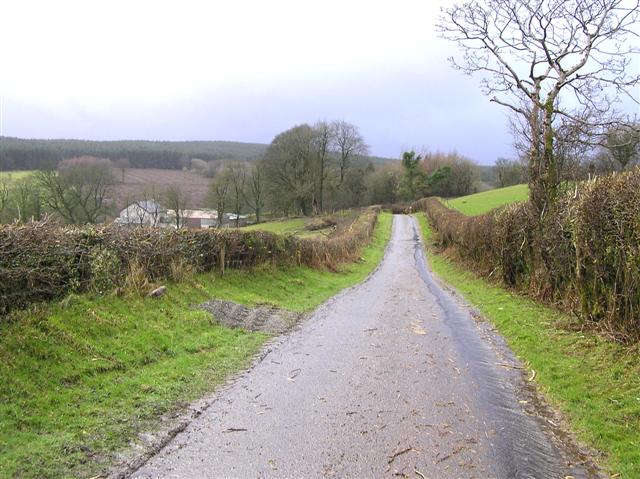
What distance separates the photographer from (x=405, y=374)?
7.15 m

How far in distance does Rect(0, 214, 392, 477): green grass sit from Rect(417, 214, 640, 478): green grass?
15.0ft

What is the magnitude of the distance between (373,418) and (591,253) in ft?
17.7

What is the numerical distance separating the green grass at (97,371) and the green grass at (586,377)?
4.56m

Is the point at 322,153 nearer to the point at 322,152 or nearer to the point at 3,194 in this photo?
the point at 322,152

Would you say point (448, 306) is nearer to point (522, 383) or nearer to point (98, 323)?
point (522, 383)

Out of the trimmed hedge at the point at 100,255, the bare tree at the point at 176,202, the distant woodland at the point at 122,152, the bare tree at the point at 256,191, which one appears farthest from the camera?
the bare tree at the point at 256,191

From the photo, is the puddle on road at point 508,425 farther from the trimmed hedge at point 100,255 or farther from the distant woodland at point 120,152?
the distant woodland at point 120,152

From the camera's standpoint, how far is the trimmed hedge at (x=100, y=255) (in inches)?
282

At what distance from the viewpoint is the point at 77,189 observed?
56812mm

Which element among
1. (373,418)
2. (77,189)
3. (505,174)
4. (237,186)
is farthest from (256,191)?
(373,418)

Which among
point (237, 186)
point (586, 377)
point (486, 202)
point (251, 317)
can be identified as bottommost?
point (251, 317)

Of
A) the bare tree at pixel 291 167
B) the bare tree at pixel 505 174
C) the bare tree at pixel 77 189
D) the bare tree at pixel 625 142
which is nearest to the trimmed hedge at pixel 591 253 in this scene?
the bare tree at pixel 625 142

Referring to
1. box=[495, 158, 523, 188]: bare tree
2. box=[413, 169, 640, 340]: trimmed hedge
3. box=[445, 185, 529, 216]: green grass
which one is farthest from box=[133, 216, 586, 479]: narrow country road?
box=[495, 158, 523, 188]: bare tree

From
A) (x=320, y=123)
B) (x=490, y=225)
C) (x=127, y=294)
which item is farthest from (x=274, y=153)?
(x=127, y=294)
